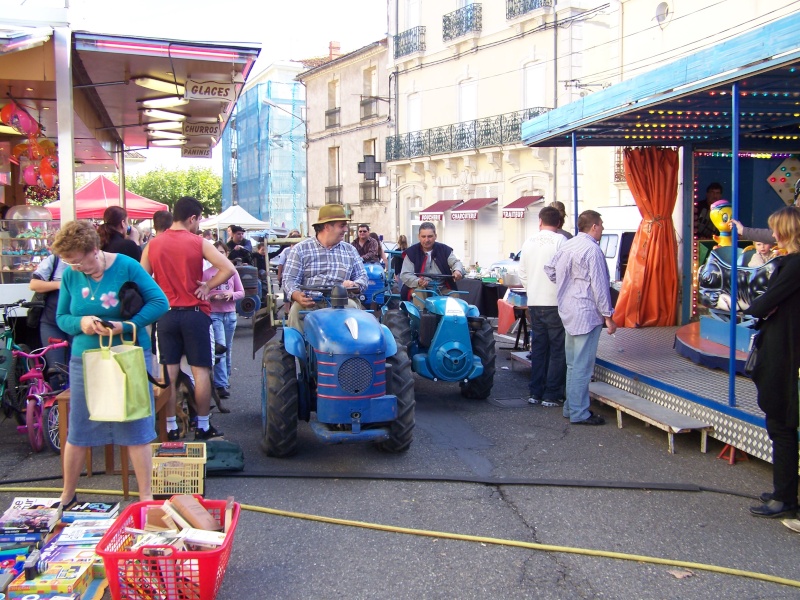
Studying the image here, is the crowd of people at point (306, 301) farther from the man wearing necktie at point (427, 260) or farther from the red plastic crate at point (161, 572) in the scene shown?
the red plastic crate at point (161, 572)

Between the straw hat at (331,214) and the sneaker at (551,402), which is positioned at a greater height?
the straw hat at (331,214)

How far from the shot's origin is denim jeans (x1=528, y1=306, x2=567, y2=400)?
7.30 metres

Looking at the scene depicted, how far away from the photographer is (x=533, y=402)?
760 cm

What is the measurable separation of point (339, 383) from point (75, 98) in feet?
18.2

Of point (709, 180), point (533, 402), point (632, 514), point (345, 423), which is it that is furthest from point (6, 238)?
point (709, 180)

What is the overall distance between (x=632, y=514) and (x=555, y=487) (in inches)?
24.3

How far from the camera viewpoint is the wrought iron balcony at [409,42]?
29.6m

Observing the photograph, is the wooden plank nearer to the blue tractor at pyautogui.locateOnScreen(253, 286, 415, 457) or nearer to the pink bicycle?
the blue tractor at pyautogui.locateOnScreen(253, 286, 415, 457)

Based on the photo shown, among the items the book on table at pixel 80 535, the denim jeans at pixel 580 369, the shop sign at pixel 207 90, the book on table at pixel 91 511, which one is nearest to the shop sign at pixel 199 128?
the shop sign at pixel 207 90

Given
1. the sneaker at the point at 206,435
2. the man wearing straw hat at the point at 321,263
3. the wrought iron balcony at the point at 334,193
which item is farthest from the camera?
the wrought iron balcony at the point at 334,193

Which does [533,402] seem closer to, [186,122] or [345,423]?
[345,423]

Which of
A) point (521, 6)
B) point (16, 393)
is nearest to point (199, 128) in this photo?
point (16, 393)

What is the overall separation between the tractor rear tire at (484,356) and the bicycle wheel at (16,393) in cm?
400

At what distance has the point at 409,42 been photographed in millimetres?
30234
